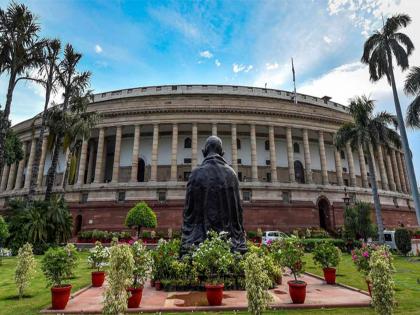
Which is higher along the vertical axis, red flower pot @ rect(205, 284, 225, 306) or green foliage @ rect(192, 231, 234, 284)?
green foliage @ rect(192, 231, 234, 284)

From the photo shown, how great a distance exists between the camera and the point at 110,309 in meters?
5.42

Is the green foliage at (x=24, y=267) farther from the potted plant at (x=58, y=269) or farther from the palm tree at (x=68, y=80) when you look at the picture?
the palm tree at (x=68, y=80)

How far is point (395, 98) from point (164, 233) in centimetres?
2526

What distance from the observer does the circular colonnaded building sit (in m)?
35.7

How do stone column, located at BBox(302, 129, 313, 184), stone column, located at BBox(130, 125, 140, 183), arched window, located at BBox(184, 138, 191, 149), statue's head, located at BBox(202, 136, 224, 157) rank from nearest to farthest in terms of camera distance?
statue's head, located at BBox(202, 136, 224, 157) < stone column, located at BBox(130, 125, 140, 183) < stone column, located at BBox(302, 129, 313, 184) < arched window, located at BBox(184, 138, 191, 149)

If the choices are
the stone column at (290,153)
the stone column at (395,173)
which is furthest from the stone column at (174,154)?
the stone column at (395,173)

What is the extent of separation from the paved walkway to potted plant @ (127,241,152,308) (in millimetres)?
281

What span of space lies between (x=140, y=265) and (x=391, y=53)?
81.8 ft

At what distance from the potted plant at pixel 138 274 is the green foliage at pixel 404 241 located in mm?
23292

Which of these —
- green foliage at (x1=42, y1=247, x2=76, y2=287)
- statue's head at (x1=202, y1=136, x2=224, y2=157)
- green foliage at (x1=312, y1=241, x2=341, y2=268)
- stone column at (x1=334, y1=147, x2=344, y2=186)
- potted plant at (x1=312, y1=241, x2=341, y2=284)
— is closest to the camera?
green foliage at (x1=42, y1=247, x2=76, y2=287)

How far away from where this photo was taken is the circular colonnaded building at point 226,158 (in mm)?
35719

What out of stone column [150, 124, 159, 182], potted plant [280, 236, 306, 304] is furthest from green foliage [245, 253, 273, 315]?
stone column [150, 124, 159, 182]

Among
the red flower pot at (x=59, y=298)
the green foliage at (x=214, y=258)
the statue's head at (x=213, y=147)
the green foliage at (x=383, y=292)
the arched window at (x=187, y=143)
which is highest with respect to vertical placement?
the arched window at (x=187, y=143)

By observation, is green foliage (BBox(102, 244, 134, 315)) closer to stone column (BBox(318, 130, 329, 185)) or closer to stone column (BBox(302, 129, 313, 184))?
stone column (BBox(302, 129, 313, 184))
